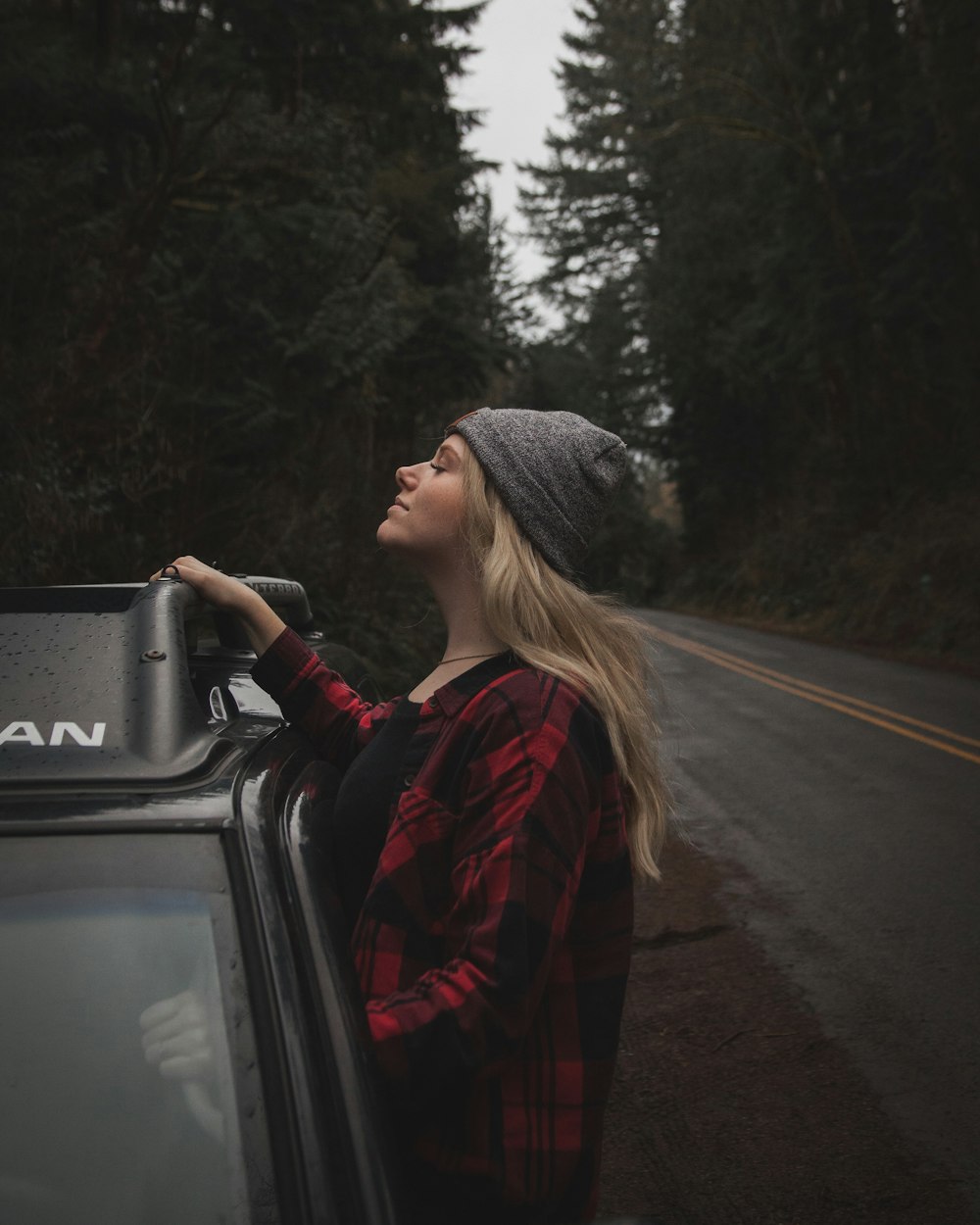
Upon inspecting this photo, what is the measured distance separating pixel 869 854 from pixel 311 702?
5076mm

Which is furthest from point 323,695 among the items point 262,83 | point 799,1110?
point 262,83

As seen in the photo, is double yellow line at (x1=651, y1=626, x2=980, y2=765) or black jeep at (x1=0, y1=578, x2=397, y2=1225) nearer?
black jeep at (x1=0, y1=578, x2=397, y2=1225)

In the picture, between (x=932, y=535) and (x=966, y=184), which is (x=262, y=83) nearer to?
(x=966, y=184)

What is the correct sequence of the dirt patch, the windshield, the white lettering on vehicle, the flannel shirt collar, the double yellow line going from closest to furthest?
the windshield
the white lettering on vehicle
the flannel shirt collar
the dirt patch
the double yellow line

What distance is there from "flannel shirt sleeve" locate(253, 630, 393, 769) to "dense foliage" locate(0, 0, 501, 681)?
14.0 ft

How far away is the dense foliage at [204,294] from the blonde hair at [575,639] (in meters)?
4.52

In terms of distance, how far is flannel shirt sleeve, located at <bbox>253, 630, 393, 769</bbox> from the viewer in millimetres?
2217

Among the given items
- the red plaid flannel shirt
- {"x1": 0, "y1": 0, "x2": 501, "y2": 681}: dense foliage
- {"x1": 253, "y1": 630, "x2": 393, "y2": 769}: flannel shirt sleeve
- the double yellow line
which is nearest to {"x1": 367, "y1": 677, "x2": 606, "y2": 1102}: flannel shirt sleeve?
the red plaid flannel shirt

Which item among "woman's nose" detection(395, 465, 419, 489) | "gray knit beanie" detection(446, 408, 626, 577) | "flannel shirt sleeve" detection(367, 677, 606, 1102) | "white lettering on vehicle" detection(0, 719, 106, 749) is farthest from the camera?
"woman's nose" detection(395, 465, 419, 489)

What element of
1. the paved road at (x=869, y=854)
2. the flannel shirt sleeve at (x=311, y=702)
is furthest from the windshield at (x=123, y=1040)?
the paved road at (x=869, y=854)

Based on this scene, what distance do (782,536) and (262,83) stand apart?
67.7 feet

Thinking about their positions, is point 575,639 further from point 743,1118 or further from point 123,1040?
point 743,1118

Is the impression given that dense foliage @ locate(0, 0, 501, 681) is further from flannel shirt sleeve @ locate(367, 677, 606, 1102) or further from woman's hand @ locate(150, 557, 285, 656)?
flannel shirt sleeve @ locate(367, 677, 606, 1102)

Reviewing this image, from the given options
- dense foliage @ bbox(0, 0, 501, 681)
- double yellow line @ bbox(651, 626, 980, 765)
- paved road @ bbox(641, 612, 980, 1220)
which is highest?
dense foliage @ bbox(0, 0, 501, 681)
